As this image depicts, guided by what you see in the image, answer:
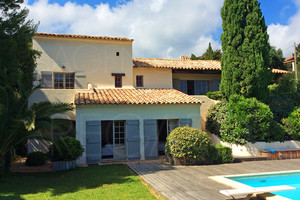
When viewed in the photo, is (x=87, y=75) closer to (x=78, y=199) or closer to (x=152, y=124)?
(x=152, y=124)

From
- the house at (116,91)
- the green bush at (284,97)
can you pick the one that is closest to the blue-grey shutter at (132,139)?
the house at (116,91)

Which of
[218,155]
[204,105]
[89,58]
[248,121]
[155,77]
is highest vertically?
[89,58]

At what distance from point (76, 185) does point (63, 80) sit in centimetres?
959

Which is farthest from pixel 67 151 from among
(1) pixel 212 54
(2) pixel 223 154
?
(1) pixel 212 54

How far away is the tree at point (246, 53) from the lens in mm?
15273

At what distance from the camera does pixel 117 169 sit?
11.3 metres

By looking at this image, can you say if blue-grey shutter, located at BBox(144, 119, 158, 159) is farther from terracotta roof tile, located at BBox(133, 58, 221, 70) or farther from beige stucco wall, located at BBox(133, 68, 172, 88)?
terracotta roof tile, located at BBox(133, 58, 221, 70)

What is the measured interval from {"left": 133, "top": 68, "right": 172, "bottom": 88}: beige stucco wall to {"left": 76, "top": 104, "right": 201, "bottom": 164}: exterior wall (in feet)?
13.8

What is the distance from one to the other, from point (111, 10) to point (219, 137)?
34.1 ft

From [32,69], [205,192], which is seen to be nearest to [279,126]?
[205,192]

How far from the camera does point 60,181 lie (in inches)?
363

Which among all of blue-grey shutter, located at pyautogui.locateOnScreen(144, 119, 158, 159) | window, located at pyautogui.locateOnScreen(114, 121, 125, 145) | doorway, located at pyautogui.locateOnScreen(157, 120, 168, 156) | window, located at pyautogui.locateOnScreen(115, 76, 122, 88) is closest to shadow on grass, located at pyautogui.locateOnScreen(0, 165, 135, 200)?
window, located at pyautogui.locateOnScreen(114, 121, 125, 145)

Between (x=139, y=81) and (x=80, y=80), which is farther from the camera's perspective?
(x=139, y=81)

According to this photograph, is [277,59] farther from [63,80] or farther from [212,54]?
[63,80]
